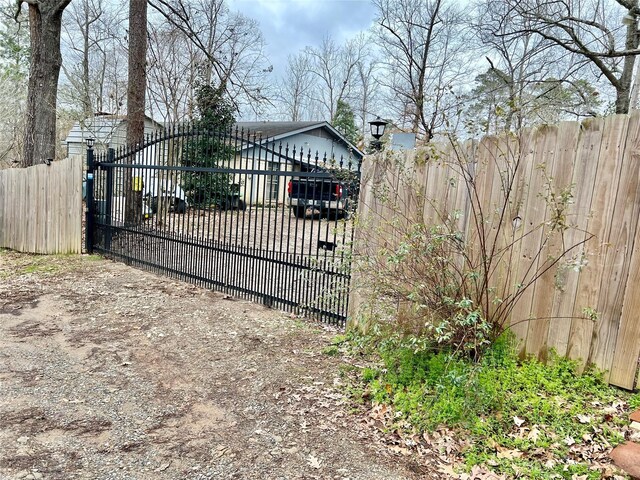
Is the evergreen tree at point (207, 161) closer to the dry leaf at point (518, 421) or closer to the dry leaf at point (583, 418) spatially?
the dry leaf at point (518, 421)

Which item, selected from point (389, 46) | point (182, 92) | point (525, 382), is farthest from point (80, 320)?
point (389, 46)

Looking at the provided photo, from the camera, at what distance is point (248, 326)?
4707 millimetres

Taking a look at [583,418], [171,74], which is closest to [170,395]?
[583,418]

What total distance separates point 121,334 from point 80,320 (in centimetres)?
73

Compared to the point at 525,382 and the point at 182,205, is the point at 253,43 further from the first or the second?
the point at 525,382

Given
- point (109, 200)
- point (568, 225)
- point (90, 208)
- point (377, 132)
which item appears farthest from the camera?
point (90, 208)

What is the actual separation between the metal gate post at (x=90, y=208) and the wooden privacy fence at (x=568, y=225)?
5.90 metres

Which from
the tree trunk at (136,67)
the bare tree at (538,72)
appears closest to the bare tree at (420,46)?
the bare tree at (538,72)

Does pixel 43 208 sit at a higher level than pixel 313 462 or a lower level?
higher

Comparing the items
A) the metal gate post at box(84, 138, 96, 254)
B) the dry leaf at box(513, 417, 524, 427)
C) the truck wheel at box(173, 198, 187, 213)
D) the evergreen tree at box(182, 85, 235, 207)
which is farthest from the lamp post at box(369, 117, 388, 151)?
the metal gate post at box(84, 138, 96, 254)

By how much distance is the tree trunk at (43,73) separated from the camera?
9.38m

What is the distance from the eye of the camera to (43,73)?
31.4ft

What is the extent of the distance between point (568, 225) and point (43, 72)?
10819 mm

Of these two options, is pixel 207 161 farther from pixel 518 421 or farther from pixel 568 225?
pixel 518 421
